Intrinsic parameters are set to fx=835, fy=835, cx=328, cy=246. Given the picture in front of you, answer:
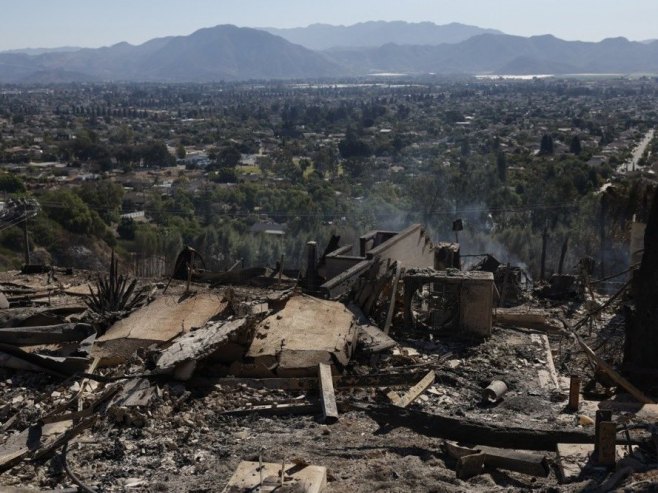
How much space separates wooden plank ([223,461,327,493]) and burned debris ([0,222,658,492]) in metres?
0.02

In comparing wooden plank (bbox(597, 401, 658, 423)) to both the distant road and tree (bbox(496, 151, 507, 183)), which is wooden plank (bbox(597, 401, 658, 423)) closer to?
tree (bbox(496, 151, 507, 183))

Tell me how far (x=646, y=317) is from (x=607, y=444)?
2.99m

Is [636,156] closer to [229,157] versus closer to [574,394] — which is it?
[229,157]

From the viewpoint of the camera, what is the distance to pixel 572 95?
143m

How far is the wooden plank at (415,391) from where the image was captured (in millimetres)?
7371

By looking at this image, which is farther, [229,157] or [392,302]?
[229,157]

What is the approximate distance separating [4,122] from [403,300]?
303ft

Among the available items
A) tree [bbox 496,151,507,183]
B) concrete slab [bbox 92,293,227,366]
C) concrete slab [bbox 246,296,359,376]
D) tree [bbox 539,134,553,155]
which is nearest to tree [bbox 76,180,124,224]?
tree [bbox 496,151,507,183]

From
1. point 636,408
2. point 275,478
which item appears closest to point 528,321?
point 636,408

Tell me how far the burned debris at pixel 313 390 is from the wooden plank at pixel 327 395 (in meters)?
0.02

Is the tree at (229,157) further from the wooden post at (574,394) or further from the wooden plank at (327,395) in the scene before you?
the wooden post at (574,394)

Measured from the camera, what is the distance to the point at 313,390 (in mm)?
7629

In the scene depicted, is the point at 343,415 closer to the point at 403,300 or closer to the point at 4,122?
the point at 403,300

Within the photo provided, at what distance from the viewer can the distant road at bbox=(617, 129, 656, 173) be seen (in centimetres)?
4625
